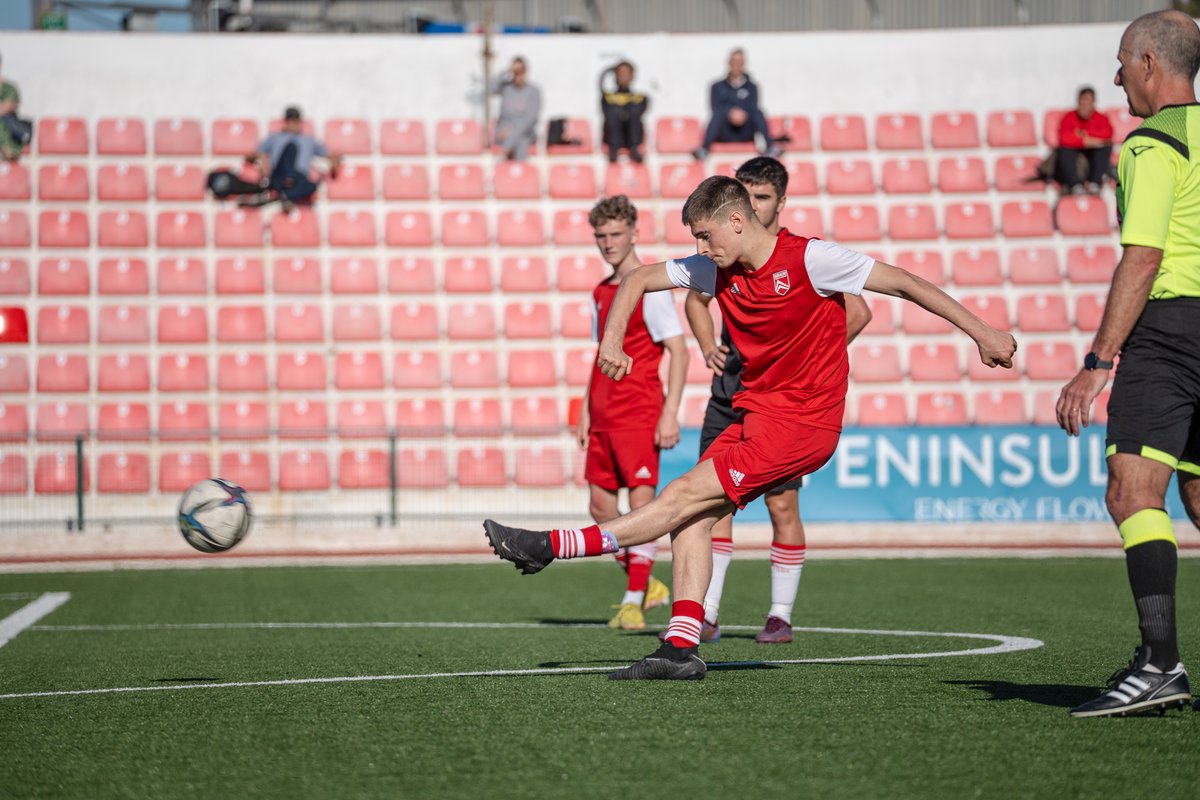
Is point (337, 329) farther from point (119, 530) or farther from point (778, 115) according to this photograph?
point (778, 115)

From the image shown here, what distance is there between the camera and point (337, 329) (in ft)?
Result: 62.0

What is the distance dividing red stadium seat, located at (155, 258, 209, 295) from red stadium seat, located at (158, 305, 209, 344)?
1.21 feet

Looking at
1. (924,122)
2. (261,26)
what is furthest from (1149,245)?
(261,26)

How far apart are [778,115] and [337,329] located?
7.81m

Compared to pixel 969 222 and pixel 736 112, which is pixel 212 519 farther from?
pixel 969 222

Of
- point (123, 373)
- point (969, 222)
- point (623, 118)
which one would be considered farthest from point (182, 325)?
point (969, 222)

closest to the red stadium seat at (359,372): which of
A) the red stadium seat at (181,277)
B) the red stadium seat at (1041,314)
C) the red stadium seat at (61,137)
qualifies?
the red stadium seat at (181,277)

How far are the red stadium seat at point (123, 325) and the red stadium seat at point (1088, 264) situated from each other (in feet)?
40.8

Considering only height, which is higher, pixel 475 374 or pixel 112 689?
pixel 475 374

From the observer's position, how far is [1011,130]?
71.4 ft

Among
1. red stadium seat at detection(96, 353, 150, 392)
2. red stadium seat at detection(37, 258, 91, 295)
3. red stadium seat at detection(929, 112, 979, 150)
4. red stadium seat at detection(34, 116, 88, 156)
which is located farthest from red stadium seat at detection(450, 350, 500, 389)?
red stadium seat at detection(929, 112, 979, 150)

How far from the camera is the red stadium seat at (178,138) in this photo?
20.6m

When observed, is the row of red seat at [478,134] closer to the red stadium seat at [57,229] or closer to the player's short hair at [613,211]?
the red stadium seat at [57,229]

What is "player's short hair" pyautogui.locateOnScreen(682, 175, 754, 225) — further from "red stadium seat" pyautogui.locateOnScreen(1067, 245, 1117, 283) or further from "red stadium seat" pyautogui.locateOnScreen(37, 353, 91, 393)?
"red stadium seat" pyautogui.locateOnScreen(1067, 245, 1117, 283)
